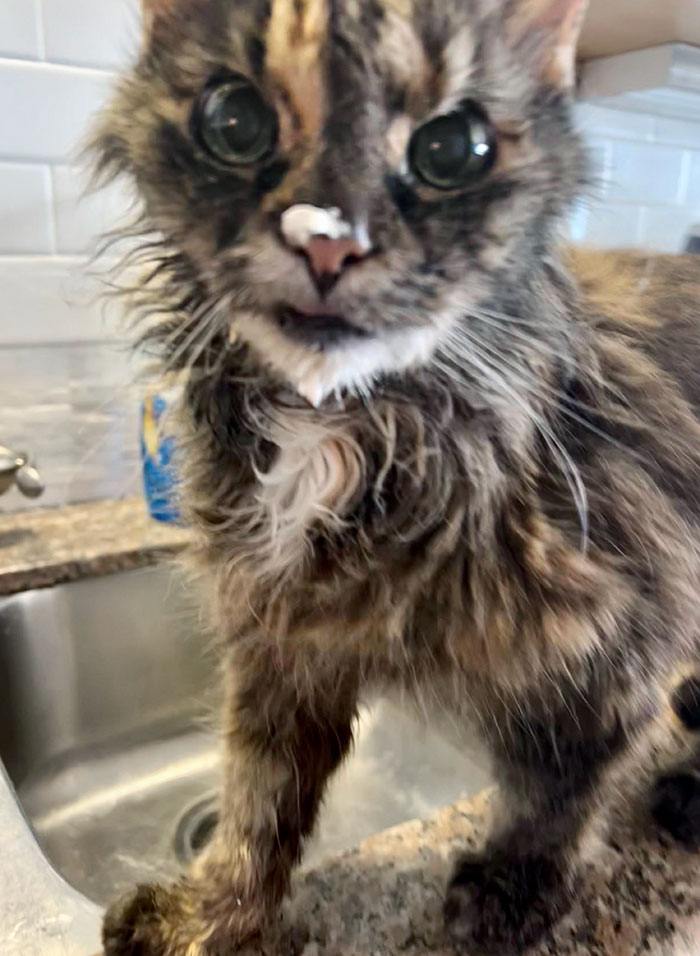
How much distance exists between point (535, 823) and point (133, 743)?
2.42 ft

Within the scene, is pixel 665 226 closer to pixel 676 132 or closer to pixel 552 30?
pixel 676 132

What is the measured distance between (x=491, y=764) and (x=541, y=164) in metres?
0.51

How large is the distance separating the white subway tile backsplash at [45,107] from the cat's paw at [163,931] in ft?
3.14

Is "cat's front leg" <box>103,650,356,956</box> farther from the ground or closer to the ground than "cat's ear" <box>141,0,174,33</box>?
closer to the ground

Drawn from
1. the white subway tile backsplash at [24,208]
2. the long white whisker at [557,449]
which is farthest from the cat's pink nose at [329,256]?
the white subway tile backsplash at [24,208]

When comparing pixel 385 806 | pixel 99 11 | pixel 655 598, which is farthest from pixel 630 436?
pixel 99 11

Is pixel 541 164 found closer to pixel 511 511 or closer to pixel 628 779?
pixel 511 511

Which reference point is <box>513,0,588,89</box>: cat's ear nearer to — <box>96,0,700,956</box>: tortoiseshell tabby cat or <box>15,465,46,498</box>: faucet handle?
<box>96,0,700,956</box>: tortoiseshell tabby cat

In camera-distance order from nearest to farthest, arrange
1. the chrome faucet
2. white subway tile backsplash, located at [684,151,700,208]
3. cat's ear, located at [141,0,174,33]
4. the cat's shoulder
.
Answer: cat's ear, located at [141,0,174,33] < the cat's shoulder < the chrome faucet < white subway tile backsplash, located at [684,151,700,208]

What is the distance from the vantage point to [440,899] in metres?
0.67

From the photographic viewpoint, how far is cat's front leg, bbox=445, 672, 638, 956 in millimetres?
635

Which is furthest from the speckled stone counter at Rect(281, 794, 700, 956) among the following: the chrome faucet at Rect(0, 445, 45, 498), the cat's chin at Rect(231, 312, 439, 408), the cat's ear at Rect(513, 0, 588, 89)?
the chrome faucet at Rect(0, 445, 45, 498)

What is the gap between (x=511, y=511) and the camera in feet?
2.01

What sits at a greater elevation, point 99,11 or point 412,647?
point 99,11
